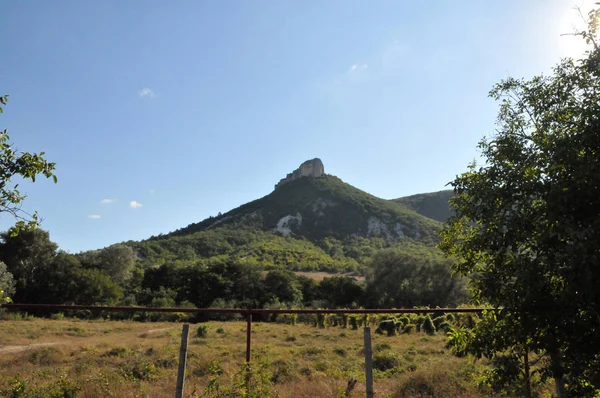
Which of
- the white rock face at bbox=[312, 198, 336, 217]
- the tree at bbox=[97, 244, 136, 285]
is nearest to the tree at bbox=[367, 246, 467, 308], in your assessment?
the tree at bbox=[97, 244, 136, 285]

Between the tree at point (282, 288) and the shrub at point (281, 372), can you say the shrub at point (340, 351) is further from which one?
the tree at point (282, 288)

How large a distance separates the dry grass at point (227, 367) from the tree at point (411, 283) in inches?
1217

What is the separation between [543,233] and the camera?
3781 millimetres

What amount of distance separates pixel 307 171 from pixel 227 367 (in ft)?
450

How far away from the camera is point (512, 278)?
444 cm

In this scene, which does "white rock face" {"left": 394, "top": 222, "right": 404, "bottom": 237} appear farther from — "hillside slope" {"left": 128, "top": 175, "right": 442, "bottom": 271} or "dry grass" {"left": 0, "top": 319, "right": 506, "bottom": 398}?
"dry grass" {"left": 0, "top": 319, "right": 506, "bottom": 398}

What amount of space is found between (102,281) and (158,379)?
122ft

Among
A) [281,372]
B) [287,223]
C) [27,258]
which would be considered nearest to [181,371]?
[281,372]

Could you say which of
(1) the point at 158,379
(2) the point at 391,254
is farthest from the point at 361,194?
(1) the point at 158,379

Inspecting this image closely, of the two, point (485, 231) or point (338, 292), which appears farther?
point (338, 292)

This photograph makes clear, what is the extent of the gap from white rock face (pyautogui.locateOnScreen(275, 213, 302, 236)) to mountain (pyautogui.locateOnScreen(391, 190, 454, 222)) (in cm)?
5133

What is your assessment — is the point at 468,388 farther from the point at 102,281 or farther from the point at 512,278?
the point at 102,281

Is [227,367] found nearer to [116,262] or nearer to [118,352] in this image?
[118,352]

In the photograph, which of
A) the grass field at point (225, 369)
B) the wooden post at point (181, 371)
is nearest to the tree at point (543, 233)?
the grass field at point (225, 369)
